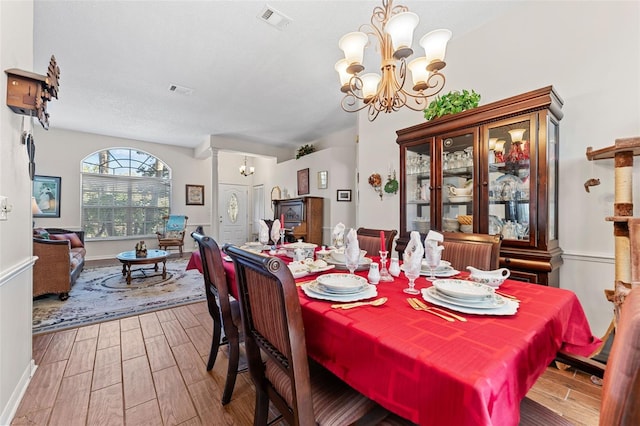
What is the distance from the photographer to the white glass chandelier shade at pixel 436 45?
1.54 meters

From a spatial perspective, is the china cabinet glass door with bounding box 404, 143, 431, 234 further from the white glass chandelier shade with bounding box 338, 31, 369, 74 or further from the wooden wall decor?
the wooden wall decor

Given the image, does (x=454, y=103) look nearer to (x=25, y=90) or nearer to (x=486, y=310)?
(x=486, y=310)

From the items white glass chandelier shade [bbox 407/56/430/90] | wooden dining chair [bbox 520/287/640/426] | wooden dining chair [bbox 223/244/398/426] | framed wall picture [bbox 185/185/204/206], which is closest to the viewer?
wooden dining chair [bbox 520/287/640/426]

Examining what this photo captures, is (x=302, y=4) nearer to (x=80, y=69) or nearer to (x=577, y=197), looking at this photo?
(x=577, y=197)

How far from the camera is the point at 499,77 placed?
7.86ft

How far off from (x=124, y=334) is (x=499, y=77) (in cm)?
405

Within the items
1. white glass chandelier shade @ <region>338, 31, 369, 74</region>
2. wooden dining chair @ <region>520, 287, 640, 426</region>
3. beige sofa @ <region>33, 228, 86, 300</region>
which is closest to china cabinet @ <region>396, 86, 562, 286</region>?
white glass chandelier shade @ <region>338, 31, 369, 74</region>

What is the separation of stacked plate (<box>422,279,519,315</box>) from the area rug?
299 centimetres

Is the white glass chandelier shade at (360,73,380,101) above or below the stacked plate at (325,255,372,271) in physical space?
above

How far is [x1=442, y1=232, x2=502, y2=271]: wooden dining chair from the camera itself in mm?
1551

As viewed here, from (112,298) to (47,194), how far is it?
3869 mm

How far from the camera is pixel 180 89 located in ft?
12.1

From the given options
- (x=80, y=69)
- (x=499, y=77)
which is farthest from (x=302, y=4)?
(x=80, y=69)

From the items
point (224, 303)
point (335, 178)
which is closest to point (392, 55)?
point (224, 303)
